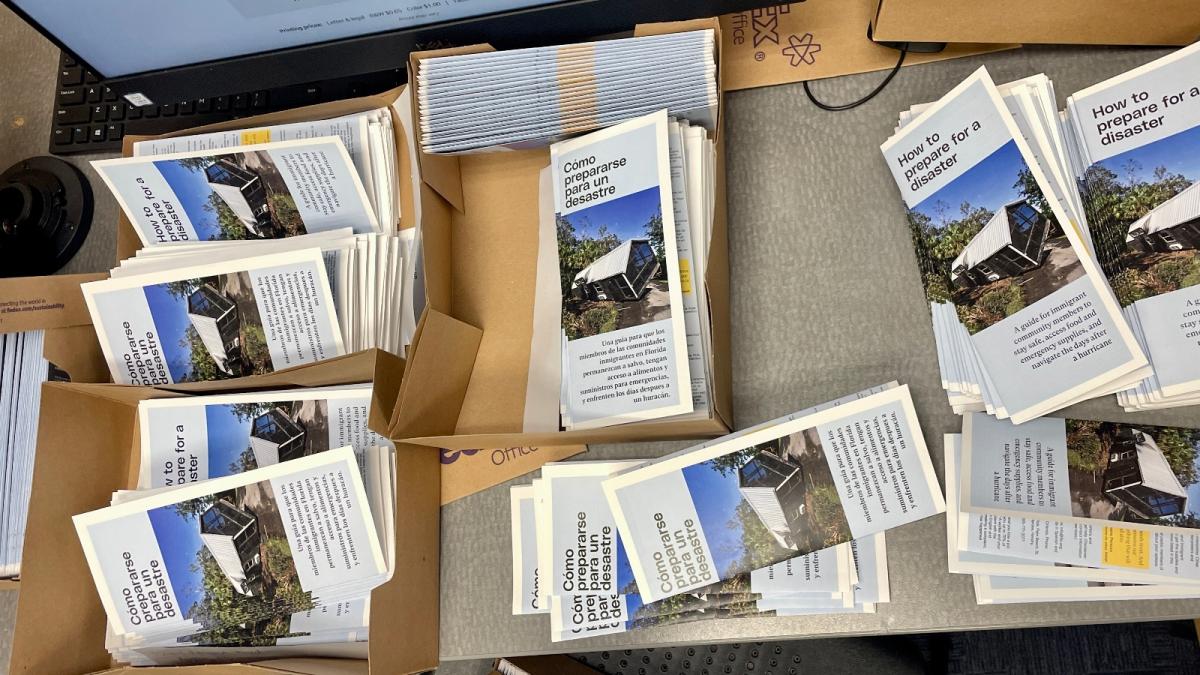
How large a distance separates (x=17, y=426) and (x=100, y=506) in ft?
0.51

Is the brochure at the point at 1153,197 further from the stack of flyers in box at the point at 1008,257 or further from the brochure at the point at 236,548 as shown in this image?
the brochure at the point at 236,548

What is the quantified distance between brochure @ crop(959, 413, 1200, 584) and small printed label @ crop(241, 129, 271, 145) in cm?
79

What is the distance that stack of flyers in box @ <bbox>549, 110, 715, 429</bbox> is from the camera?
2.35 ft

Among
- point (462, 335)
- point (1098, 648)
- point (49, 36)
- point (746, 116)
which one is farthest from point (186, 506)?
point (1098, 648)

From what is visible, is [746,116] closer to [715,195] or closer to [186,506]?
[715,195]

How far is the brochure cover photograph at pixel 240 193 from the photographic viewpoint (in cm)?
86

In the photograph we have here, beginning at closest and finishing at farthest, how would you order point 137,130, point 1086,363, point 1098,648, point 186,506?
point 1086,363
point 186,506
point 137,130
point 1098,648

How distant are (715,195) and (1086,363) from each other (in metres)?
0.36

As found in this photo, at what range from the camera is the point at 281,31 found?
752mm

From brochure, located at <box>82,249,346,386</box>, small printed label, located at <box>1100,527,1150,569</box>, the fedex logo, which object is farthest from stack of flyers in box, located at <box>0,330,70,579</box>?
small printed label, located at <box>1100,527,1150,569</box>

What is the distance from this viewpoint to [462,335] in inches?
30.4

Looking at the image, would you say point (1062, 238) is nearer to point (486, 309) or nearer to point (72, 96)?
point (486, 309)

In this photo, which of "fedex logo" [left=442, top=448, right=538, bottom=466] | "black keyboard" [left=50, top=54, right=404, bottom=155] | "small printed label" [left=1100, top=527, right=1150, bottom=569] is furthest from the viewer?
"black keyboard" [left=50, top=54, right=404, bottom=155]

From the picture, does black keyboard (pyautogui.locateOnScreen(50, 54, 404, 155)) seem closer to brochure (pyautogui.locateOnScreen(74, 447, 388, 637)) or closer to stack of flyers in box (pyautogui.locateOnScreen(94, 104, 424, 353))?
stack of flyers in box (pyautogui.locateOnScreen(94, 104, 424, 353))
